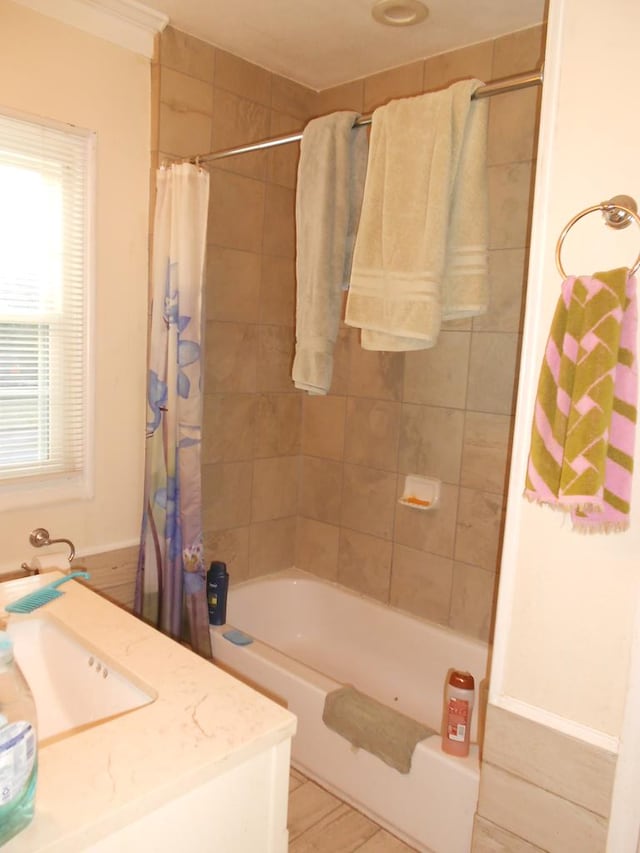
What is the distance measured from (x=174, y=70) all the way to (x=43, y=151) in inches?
23.9

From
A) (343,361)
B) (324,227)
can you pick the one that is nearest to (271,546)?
(343,361)

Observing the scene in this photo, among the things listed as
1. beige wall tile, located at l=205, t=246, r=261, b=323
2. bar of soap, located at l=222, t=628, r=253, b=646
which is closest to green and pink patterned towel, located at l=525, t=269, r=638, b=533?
bar of soap, located at l=222, t=628, r=253, b=646

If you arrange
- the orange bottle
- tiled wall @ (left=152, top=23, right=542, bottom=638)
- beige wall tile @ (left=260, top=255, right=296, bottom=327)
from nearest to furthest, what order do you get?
the orange bottle < tiled wall @ (left=152, top=23, right=542, bottom=638) < beige wall tile @ (left=260, top=255, right=296, bottom=327)

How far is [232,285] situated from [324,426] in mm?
760

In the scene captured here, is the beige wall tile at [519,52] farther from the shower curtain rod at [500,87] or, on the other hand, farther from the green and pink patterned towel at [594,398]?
the green and pink patterned towel at [594,398]

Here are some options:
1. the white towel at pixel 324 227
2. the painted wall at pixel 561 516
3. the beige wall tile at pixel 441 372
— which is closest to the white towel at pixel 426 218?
the white towel at pixel 324 227

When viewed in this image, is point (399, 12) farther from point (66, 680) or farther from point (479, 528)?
point (66, 680)

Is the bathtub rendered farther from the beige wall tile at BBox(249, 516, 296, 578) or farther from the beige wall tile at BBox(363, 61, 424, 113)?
the beige wall tile at BBox(363, 61, 424, 113)

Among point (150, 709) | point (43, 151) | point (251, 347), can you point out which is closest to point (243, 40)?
point (43, 151)

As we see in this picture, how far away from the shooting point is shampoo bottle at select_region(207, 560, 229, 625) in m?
2.52

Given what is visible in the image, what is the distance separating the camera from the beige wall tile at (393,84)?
8.25 feet

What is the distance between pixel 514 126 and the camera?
2.25 m

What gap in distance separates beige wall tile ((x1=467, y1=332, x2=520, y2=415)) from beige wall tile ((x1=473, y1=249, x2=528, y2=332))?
0.04 metres

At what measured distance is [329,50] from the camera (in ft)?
8.01
